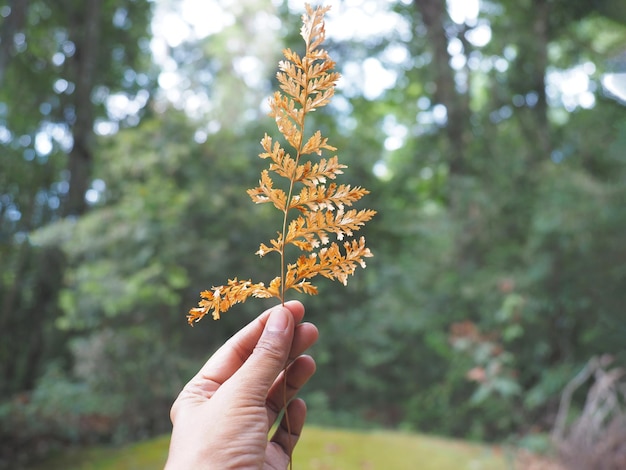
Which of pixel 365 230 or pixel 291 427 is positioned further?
pixel 365 230

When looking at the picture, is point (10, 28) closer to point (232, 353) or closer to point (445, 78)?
point (445, 78)

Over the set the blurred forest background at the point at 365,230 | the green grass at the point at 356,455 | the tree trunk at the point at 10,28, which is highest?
the tree trunk at the point at 10,28

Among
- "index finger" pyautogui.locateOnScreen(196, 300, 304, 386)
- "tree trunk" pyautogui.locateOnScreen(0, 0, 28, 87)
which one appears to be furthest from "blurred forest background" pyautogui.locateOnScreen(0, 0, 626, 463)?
"index finger" pyautogui.locateOnScreen(196, 300, 304, 386)

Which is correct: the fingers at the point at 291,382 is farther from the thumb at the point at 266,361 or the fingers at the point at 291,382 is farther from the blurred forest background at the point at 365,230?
the blurred forest background at the point at 365,230

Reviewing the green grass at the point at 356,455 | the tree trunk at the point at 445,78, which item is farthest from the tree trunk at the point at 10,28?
the tree trunk at the point at 445,78

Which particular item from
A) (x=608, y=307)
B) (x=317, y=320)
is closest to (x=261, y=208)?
(x=317, y=320)

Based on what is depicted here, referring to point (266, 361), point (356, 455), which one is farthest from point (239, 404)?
point (356, 455)

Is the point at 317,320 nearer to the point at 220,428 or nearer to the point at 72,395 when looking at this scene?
the point at 72,395
